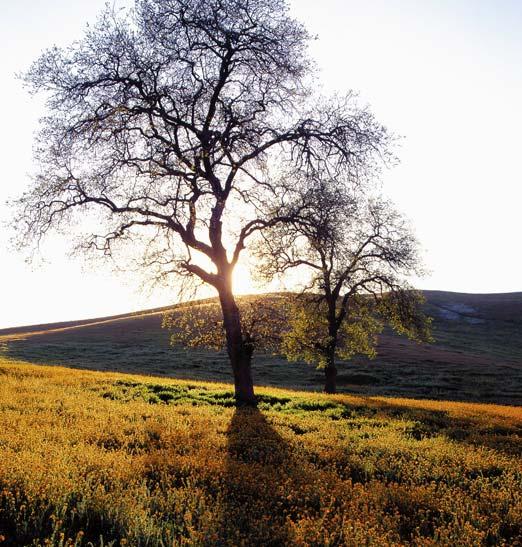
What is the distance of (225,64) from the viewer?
16531 millimetres

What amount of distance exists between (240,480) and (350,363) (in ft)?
155

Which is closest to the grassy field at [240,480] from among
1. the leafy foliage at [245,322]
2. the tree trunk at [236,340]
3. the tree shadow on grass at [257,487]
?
the tree shadow on grass at [257,487]

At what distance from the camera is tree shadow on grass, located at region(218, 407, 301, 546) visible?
5293 millimetres

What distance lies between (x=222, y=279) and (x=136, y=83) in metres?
7.60

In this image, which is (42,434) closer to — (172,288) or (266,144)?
(172,288)

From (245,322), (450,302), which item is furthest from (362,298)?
(450,302)

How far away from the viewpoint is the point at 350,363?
52750 mm

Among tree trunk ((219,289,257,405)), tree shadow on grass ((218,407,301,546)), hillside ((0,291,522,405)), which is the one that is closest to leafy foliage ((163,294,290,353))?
tree trunk ((219,289,257,405))

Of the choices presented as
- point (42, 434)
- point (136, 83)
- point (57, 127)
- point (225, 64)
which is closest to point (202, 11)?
point (225, 64)

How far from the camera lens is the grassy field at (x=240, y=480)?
5281 mm

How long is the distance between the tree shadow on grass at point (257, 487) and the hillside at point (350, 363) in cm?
2564

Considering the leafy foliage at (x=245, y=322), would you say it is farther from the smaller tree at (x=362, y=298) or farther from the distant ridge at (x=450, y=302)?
the distant ridge at (x=450, y=302)

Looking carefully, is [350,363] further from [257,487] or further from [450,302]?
[450,302]

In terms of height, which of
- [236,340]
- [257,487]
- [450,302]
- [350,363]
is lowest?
[350,363]
